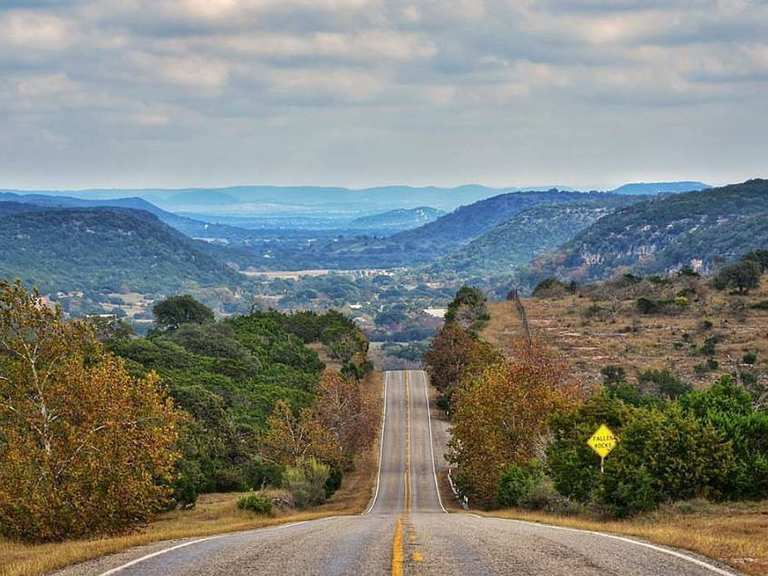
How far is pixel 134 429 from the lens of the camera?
950 inches

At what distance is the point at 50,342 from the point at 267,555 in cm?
1183

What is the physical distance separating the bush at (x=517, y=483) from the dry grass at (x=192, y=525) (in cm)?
740

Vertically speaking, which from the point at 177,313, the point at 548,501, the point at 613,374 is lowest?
the point at 177,313

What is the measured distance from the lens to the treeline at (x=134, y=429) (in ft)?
74.1

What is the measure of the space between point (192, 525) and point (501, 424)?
67.1 ft

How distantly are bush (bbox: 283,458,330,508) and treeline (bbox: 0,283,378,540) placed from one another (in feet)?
0.28

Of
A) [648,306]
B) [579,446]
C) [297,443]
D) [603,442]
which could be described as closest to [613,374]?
[297,443]

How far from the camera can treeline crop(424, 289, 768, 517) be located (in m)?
23.8

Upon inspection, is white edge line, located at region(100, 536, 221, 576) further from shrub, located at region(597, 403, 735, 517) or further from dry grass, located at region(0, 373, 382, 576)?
shrub, located at region(597, 403, 735, 517)

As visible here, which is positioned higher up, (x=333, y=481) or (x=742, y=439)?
(x=742, y=439)

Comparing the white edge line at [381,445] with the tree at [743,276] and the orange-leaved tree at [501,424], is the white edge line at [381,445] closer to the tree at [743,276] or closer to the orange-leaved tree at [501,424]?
the orange-leaved tree at [501,424]

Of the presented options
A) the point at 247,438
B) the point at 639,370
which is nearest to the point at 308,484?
the point at 247,438

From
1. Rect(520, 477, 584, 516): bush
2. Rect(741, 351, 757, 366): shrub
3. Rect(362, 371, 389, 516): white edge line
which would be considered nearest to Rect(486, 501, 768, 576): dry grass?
Rect(520, 477, 584, 516): bush

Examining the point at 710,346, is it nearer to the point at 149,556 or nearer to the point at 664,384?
the point at 664,384
